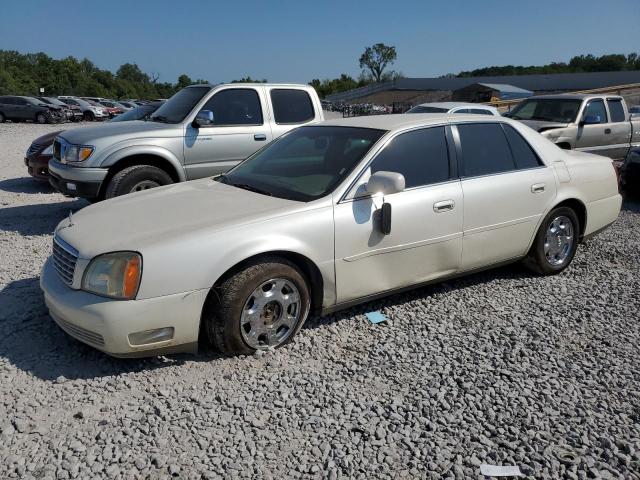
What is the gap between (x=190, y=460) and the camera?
2604 millimetres

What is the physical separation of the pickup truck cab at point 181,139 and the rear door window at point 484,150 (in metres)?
3.48

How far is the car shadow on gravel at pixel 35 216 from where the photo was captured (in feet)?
22.5

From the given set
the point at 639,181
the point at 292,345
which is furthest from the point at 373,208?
the point at 639,181

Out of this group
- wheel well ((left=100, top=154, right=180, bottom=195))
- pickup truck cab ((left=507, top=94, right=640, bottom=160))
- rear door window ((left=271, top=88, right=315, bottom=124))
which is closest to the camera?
wheel well ((left=100, top=154, right=180, bottom=195))

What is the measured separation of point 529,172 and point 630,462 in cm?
277

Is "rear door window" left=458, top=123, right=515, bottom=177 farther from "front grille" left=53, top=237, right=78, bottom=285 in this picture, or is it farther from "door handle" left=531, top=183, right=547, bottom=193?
"front grille" left=53, top=237, right=78, bottom=285

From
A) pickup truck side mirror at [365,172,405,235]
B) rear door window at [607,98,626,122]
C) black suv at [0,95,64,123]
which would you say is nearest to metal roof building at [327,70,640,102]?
rear door window at [607,98,626,122]

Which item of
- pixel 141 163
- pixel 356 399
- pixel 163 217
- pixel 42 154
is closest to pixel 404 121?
pixel 163 217

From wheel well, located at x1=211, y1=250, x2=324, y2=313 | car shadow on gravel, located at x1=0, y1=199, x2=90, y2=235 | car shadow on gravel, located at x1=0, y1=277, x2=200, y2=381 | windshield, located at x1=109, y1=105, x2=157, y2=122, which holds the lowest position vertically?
car shadow on gravel, located at x1=0, y1=277, x2=200, y2=381

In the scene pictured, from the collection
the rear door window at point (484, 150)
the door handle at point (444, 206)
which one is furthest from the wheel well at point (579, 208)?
the door handle at point (444, 206)

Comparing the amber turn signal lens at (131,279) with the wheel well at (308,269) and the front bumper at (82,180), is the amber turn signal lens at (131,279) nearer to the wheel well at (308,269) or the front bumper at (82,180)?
the wheel well at (308,269)

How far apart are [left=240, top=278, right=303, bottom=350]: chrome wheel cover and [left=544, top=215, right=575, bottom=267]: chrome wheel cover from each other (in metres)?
2.69

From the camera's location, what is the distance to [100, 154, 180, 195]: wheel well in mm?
6520

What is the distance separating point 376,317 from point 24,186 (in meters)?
8.21
